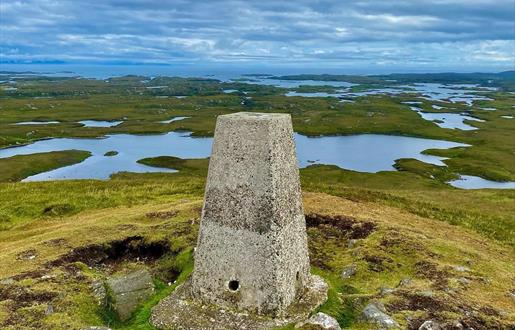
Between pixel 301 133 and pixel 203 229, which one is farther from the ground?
pixel 203 229

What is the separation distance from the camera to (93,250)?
75.3ft

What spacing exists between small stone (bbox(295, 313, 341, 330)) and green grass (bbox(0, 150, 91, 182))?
214 ft

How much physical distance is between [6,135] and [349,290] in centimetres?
10618

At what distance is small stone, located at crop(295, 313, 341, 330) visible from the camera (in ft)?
46.0

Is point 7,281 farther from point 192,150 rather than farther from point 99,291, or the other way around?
point 192,150

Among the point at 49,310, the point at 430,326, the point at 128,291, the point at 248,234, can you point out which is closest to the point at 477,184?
the point at 430,326

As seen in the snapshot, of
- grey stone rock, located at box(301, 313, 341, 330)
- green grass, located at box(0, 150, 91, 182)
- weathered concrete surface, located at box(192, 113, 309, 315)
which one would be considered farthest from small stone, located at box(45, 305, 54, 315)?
green grass, located at box(0, 150, 91, 182)

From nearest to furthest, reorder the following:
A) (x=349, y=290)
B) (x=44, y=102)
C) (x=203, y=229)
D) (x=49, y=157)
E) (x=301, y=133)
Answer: (x=203, y=229), (x=349, y=290), (x=49, y=157), (x=301, y=133), (x=44, y=102)

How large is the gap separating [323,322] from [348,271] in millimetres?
6612

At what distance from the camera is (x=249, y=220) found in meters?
15.2

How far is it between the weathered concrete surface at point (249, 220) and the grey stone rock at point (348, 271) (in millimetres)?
4720

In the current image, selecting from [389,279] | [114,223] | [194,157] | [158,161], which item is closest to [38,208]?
[114,223]

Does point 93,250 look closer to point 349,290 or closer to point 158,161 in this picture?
point 349,290

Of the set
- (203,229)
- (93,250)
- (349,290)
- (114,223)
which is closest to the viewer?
(203,229)
